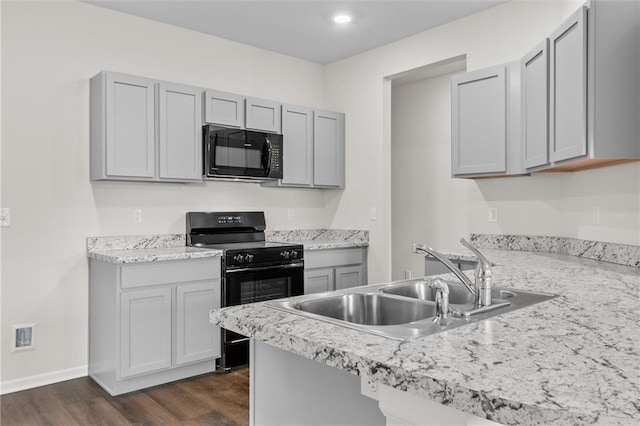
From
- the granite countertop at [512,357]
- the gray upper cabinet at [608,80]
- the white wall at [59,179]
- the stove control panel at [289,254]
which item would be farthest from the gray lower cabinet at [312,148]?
the granite countertop at [512,357]

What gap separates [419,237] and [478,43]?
252 centimetres

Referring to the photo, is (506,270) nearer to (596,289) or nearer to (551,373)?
(596,289)

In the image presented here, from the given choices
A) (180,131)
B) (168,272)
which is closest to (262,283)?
(168,272)

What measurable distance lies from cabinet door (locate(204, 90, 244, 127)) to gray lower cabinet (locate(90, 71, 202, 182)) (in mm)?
75

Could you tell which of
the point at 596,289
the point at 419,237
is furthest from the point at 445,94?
the point at 596,289

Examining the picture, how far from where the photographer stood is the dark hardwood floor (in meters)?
2.73

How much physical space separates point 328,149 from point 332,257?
3.62 feet

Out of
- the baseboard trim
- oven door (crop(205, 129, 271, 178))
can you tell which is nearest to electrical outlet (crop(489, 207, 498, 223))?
oven door (crop(205, 129, 271, 178))

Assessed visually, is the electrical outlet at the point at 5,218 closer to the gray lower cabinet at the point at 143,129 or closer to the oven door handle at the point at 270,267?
the gray lower cabinet at the point at 143,129

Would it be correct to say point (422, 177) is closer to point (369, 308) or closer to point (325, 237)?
point (325, 237)

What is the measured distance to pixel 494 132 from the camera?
3.41 metres

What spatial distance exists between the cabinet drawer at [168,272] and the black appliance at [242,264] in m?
0.11

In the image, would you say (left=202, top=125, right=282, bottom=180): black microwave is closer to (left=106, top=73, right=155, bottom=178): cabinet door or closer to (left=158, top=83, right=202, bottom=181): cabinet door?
(left=158, top=83, right=202, bottom=181): cabinet door

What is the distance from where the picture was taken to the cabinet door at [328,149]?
4680mm
